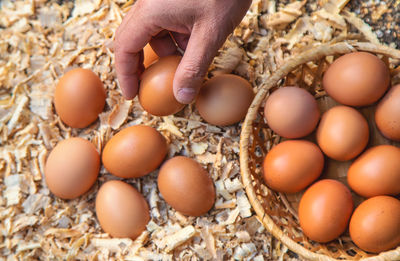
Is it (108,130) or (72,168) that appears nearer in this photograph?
(72,168)

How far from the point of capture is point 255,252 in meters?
1.33

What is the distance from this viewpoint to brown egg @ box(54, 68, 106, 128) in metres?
1.40

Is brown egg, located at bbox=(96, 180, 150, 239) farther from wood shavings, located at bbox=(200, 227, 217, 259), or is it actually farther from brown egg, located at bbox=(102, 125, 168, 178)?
wood shavings, located at bbox=(200, 227, 217, 259)

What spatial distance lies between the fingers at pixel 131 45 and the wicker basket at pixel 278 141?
1.23 feet

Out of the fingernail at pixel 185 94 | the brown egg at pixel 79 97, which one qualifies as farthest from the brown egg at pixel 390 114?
the brown egg at pixel 79 97

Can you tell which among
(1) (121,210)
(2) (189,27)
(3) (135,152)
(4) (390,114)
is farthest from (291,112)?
(1) (121,210)

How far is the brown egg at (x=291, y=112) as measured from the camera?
4.16 ft

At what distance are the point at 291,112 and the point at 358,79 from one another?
0.72 feet

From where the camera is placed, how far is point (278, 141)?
143 centimetres

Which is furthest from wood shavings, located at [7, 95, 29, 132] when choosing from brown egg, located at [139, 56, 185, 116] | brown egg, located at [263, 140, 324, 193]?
brown egg, located at [263, 140, 324, 193]

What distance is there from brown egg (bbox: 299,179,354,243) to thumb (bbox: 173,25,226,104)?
19.4 inches

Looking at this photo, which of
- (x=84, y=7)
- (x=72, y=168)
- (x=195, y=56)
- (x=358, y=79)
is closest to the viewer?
(x=195, y=56)

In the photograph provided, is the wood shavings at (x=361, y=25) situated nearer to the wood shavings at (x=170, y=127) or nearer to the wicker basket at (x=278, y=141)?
the wicker basket at (x=278, y=141)

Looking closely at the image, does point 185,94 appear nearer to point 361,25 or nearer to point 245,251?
point 245,251
